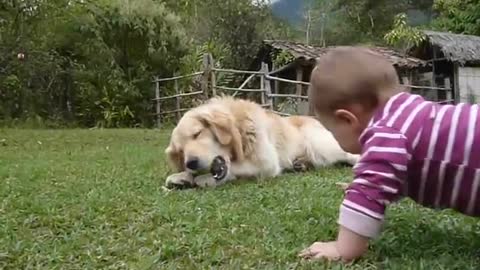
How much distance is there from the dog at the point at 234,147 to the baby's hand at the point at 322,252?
6.69 ft

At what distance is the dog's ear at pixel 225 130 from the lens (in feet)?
13.8

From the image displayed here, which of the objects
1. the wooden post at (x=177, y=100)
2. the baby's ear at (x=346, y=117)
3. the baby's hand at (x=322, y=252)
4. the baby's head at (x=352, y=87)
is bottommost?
the wooden post at (x=177, y=100)

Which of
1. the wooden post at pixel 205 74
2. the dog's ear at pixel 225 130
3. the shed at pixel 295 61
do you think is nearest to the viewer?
the dog's ear at pixel 225 130

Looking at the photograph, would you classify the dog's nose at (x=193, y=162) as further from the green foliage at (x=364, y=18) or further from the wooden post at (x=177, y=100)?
the green foliage at (x=364, y=18)

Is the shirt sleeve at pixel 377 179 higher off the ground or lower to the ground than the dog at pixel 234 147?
higher

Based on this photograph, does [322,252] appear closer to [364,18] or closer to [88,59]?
[88,59]

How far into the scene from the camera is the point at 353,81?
2.03 metres

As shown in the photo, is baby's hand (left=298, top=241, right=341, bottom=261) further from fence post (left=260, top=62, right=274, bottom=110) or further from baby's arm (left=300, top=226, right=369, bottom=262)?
fence post (left=260, top=62, right=274, bottom=110)

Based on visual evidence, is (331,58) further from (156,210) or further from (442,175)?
(156,210)

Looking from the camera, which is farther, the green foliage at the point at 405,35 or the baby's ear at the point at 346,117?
the green foliage at the point at 405,35

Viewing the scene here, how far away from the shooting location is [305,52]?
58.3ft

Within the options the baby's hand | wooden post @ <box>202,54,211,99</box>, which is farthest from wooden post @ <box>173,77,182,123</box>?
the baby's hand

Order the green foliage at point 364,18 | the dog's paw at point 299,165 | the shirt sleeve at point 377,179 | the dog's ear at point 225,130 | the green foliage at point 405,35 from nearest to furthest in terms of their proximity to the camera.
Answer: the shirt sleeve at point 377,179 → the dog's ear at point 225,130 → the dog's paw at point 299,165 → the green foliage at point 405,35 → the green foliage at point 364,18

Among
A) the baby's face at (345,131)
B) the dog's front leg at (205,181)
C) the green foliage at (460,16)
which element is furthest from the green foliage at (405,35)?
the baby's face at (345,131)
